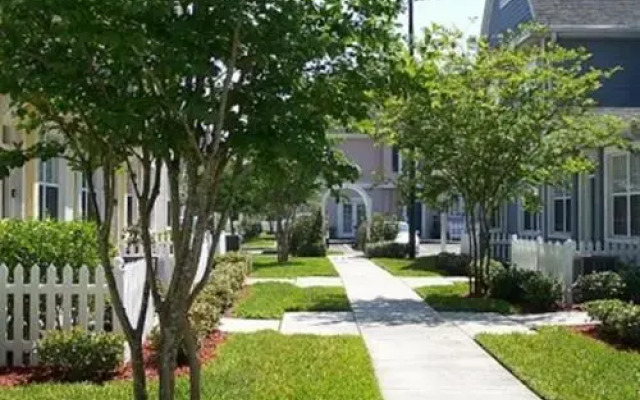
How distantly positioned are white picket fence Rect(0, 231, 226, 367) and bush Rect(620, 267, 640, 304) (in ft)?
31.8

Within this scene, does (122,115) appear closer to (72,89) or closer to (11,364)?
(72,89)

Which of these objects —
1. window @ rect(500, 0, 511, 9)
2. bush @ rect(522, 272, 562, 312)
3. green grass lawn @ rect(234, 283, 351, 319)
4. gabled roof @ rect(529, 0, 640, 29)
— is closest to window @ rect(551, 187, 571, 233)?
gabled roof @ rect(529, 0, 640, 29)

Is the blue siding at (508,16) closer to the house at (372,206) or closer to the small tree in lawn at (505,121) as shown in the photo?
the small tree in lawn at (505,121)

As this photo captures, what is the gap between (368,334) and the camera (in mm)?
13109

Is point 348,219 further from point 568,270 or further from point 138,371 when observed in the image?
point 138,371

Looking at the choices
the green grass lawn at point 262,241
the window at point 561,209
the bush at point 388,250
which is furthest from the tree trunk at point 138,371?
the green grass lawn at point 262,241

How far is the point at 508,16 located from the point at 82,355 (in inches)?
891

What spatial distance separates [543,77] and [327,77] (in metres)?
12.1

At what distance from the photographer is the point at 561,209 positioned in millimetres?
23969

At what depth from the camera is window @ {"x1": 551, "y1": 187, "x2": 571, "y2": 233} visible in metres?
23.2

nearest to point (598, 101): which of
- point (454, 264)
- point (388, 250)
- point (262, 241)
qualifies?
point (454, 264)

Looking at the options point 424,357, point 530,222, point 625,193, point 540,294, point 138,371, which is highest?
point 625,193

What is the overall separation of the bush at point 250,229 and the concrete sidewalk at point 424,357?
1452 inches

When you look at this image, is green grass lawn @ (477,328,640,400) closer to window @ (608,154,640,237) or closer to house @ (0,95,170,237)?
house @ (0,95,170,237)
